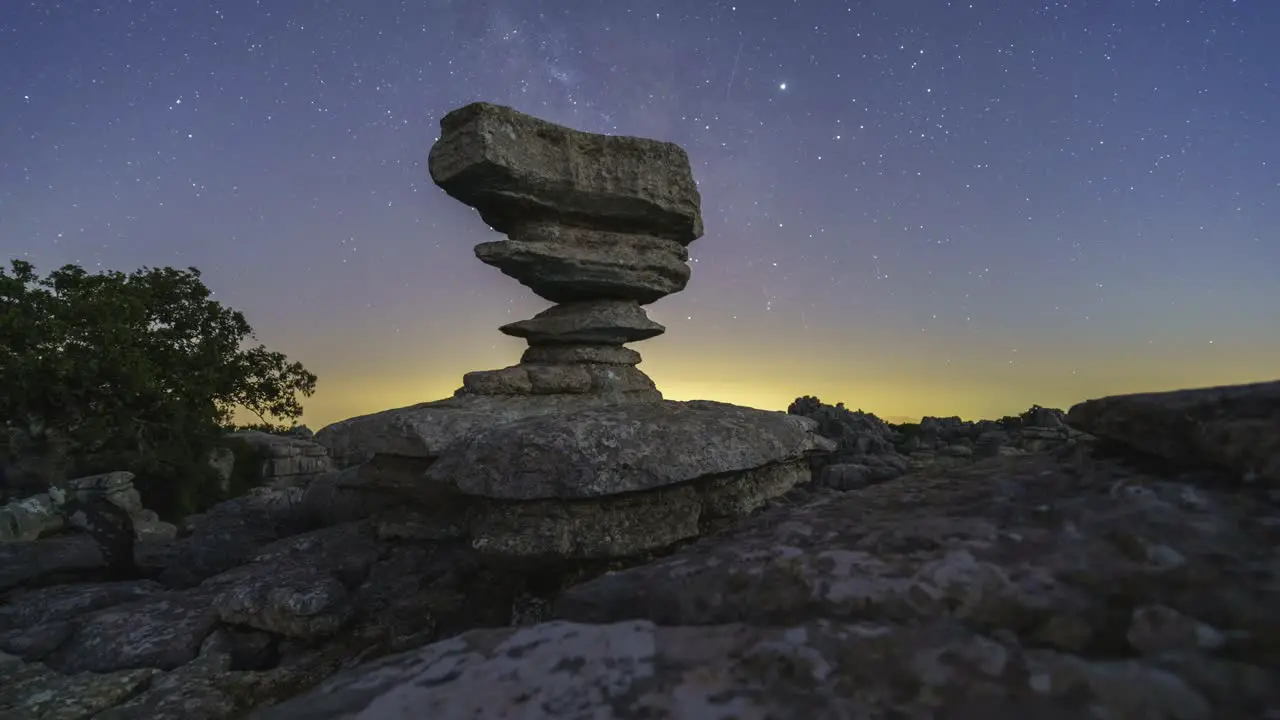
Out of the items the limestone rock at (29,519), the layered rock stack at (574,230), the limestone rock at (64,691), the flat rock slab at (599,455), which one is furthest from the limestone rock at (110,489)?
the flat rock slab at (599,455)

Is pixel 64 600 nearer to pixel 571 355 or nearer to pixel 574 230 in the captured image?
pixel 571 355

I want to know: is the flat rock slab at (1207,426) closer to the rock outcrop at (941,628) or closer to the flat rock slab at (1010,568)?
the rock outcrop at (941,628)

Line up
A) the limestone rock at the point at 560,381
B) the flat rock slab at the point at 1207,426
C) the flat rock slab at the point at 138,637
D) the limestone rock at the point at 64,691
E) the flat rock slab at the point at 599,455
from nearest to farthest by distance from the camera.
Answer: the flat rock slab at the point at 1207,426, the limestone rock at the point at 64,691, the flat rock slab at the point at 599,455, the flat rock slab at the point at 138,637, the limestone rock at the point at 560,381

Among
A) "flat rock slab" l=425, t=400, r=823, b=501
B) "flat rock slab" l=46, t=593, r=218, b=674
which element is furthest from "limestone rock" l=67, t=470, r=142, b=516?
"flat rock slab" l=425, t=400, r=823, b=501

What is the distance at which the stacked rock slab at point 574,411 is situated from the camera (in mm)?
6660

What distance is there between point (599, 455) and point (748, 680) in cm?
489

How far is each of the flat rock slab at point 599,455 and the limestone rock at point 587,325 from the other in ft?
15.2

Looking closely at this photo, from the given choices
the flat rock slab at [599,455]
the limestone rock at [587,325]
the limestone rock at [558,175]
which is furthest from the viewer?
the limestone rock at [587,325]

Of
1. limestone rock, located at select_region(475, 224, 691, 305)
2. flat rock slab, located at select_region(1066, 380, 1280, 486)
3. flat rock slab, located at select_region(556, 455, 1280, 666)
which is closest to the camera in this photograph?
flat rock slab, located at select_region(556, 455, 1280, 666)

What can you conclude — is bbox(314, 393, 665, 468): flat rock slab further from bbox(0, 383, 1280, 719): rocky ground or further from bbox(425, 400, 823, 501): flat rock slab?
bbox(0, 383, 1280, 719): rocky ground

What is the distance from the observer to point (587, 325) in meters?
12.0

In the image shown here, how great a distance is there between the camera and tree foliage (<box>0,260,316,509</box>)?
2145 centimetres

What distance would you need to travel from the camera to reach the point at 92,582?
1180cm

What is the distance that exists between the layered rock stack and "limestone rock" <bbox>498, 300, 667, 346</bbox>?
0.08 ft
